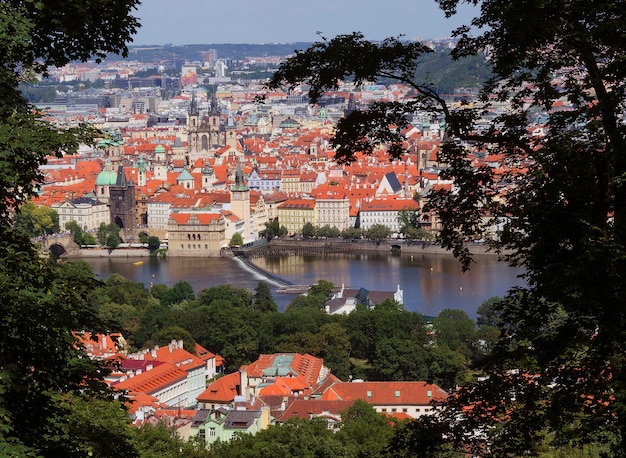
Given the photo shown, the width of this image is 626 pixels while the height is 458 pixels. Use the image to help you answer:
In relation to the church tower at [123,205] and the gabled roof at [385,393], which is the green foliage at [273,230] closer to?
the church tower at [123,205]

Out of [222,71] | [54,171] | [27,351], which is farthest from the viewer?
[222,71]

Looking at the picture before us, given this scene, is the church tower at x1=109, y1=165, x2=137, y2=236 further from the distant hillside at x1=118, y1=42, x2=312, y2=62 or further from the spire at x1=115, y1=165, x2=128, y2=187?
the distant hillside at x1=118, y1=42, x2=312, y2=62

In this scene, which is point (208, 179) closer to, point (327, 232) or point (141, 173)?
point (141, 173)

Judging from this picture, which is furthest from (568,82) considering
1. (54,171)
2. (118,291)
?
(54,171)

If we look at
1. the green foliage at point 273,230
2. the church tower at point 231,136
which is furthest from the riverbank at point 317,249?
the church tower at point 231,136

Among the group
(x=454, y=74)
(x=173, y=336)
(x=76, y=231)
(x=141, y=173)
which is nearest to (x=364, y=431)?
(x=173, y=336)

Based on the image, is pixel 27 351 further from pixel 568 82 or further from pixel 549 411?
pixel 568 82
